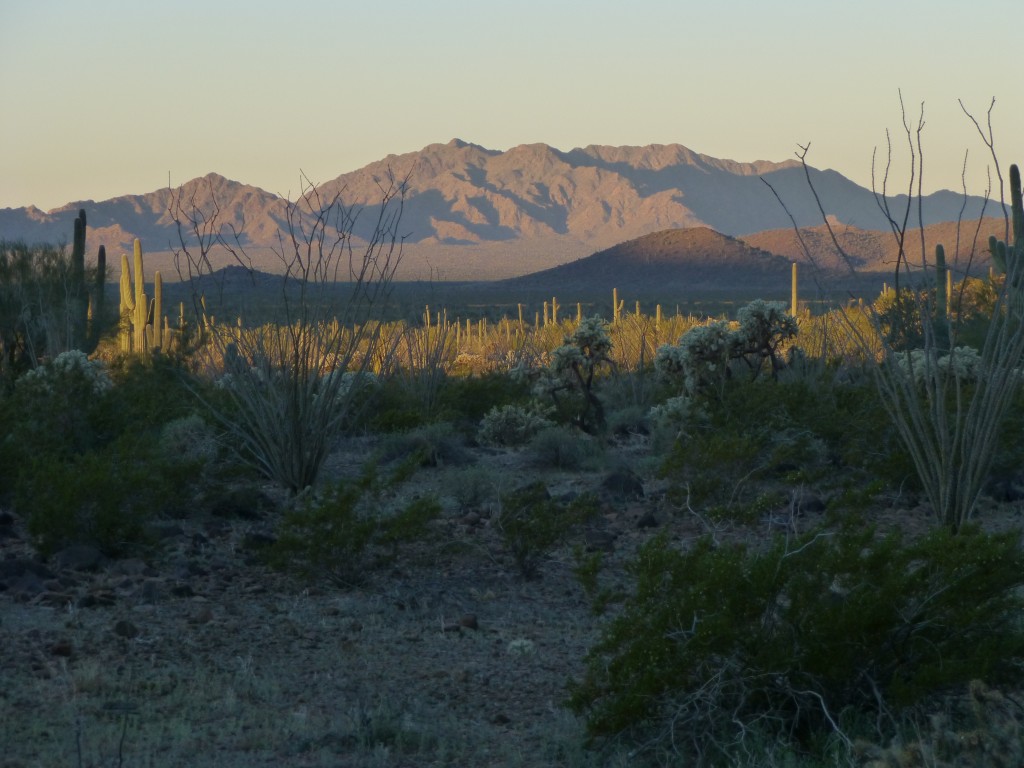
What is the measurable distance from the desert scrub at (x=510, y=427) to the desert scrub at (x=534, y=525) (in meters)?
8.25

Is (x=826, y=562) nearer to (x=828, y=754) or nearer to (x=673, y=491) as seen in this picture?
(x=828, y=754)

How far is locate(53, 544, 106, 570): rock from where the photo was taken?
9.15 m

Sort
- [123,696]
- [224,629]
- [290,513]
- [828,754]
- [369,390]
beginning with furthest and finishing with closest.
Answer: [369,390] → [290,513] → [224,629] → [123,696] → [828,754]

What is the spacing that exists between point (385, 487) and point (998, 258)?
530 inches

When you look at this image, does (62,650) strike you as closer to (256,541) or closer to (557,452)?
(256,541)

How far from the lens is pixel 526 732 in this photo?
589 centimetres

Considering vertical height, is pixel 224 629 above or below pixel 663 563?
below

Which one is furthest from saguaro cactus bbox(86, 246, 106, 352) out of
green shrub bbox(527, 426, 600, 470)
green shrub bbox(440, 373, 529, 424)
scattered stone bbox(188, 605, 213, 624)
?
scattered stone bbox(188, 605, 213, 624)

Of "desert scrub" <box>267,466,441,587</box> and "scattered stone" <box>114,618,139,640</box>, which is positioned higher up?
"desert scrub" <box>267,466,441,587</box>

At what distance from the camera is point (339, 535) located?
8820 mm

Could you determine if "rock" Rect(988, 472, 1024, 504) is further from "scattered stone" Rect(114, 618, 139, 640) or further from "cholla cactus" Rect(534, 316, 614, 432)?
"scattered stone" Rect(114, 618, 139, 640)

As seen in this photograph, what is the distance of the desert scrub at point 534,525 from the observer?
9.30 meters

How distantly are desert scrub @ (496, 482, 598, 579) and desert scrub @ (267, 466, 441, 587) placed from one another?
0.58m

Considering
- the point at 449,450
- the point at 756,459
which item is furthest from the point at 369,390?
the point at 756,459
